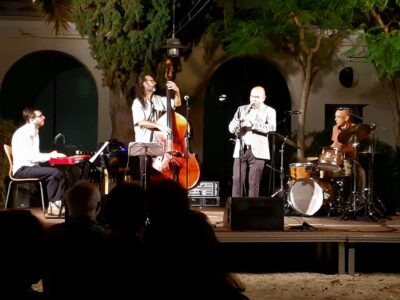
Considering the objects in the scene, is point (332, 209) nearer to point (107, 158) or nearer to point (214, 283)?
point (107, 158)

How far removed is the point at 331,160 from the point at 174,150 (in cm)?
269

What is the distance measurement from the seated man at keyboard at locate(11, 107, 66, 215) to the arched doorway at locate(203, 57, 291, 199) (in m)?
7.56

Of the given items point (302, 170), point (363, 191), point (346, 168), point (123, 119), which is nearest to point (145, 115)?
point (302, 170)

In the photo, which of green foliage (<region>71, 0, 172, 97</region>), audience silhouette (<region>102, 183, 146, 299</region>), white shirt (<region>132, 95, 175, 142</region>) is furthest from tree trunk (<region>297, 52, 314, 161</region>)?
audience silhouette (<region>102, 183, 146, 299</region>)

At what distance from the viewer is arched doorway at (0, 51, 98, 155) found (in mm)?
16047

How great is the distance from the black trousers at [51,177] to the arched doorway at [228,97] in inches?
297

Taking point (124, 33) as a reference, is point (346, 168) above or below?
below

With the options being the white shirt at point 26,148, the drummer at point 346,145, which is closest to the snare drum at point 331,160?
the drummer at point 346,145

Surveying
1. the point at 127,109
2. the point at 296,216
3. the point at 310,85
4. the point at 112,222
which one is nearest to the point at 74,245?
the point at 112,222

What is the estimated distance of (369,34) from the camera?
45.5ft

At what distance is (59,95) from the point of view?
16.3 metres

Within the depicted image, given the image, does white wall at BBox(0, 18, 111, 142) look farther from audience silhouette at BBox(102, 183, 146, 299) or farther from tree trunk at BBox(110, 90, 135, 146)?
audience silhouette at BBox(102, 183, 146, 299)

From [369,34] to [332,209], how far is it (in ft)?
15.1

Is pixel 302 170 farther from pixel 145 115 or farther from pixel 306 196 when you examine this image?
pixel 145 115
